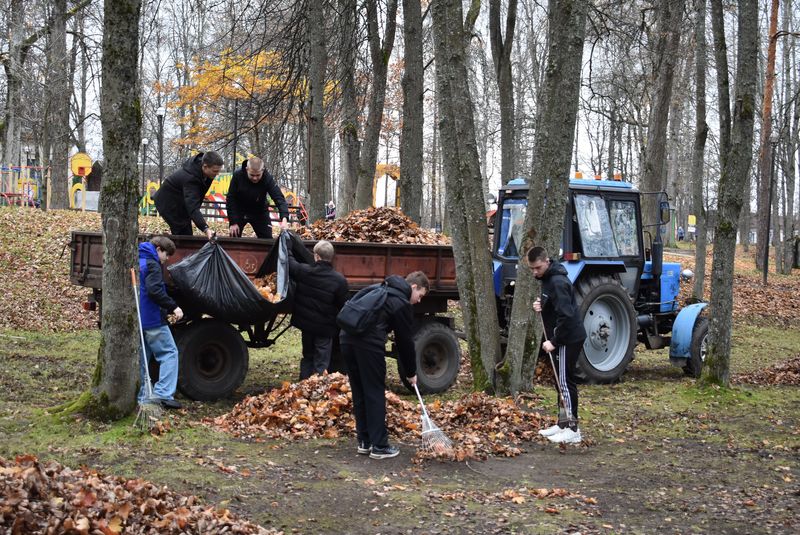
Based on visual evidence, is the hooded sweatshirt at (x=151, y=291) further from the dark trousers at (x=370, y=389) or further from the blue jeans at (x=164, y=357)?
the dark trousers at (x=370, y=389)

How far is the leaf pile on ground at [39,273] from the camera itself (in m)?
14.9

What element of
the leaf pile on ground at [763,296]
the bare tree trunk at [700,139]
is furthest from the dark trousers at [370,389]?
the leaf pile on ground at [763,296]

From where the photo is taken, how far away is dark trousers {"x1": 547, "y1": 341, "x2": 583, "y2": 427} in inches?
323

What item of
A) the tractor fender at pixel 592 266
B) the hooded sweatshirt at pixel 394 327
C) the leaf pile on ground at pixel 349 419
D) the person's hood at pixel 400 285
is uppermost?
the tractor fender at pixel 592 266

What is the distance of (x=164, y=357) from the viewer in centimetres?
853

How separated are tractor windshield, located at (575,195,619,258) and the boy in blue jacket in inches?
228

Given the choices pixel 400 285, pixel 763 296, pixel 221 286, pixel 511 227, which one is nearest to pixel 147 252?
pixel 221 286

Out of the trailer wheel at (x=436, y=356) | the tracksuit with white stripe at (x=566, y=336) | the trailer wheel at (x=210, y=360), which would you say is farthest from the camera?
the trailer wheel at (x=436, y=356)

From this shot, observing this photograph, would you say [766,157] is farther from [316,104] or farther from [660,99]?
[316,104]

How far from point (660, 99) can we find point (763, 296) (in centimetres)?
802

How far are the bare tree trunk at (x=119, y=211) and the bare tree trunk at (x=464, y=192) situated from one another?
334 centimetres

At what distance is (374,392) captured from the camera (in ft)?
23.9

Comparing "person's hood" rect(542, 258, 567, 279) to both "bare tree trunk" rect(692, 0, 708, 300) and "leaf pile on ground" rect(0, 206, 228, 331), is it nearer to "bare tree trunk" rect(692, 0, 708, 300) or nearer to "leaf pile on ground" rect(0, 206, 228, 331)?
"leaf pile on ground" rect(0, 206, 228, 331)

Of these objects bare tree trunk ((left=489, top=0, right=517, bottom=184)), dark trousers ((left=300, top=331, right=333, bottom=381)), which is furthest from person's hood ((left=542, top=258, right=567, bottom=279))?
bare tree trunk ((left=489, top=0, right=517, bottom=184))
